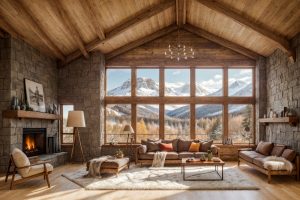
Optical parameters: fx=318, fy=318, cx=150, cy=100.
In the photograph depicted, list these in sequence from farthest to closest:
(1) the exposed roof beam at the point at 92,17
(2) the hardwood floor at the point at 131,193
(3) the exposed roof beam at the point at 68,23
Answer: (1) the exposed roof beam at the point at 92,17, (3) the exposed roof beam at the point at 68,23, (2) the hardwood floor at the point at 131,193

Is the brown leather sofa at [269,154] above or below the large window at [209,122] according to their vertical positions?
below

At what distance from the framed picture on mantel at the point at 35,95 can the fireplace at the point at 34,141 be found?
26.3 inches

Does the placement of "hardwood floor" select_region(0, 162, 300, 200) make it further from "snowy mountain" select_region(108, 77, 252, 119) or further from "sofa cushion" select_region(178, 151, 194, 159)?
"snowy mountain" select_region(108, 77, 252, 119)

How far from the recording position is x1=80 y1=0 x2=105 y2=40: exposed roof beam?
8045 mm

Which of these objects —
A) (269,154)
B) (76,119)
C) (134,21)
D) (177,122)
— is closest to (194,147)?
(177,122)

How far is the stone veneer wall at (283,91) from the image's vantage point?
28.0 feet

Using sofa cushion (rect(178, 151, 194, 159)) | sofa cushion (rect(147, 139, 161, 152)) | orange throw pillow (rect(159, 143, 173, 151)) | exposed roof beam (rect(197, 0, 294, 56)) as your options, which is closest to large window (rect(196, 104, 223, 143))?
orange throw pillow (rect(159, 143, 173, 151))

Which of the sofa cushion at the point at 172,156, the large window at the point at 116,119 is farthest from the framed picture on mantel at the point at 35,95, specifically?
the sofa cushion at the point at 172,156

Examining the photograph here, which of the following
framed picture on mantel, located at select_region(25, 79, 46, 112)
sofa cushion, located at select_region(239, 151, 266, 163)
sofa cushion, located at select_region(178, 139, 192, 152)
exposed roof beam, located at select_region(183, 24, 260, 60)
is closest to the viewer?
sofa cushion, located at select_region(239, 151, 266, 163)

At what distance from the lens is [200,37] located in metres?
11.7

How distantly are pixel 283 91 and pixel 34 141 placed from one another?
25.4 feet

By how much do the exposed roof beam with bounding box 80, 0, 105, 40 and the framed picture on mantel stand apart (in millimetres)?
2457

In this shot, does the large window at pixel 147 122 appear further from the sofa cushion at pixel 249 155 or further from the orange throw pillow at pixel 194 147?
the sofa cushion at pixel 249 155

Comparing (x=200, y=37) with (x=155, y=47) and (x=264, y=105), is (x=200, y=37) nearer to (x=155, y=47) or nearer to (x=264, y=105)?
(x=155, y=47)
